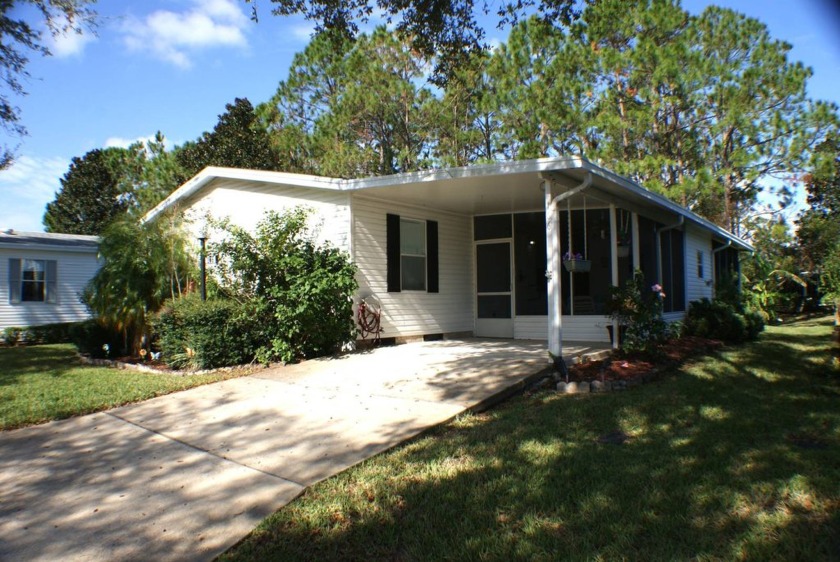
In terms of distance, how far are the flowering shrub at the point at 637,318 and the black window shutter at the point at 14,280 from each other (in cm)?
1711

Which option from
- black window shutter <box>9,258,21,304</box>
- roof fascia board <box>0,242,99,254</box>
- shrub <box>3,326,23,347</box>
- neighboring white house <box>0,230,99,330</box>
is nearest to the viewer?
shrub <box>3,326,23,347</box>

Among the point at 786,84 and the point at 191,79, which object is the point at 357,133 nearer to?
the point at 191,79

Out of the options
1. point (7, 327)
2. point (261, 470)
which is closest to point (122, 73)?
point (261, 470)

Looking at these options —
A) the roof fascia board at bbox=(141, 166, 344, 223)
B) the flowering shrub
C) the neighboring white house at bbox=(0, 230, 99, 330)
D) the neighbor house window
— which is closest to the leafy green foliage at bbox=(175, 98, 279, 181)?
the neighboring white house at bbox=(0, 230, 99, 330)

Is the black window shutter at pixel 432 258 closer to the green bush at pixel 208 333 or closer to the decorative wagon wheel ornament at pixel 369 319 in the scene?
the decorative wagon wheel ornament at pixel 369 319

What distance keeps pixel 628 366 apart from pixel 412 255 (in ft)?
16.4

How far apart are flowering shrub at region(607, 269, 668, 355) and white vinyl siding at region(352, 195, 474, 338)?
4.08 meters

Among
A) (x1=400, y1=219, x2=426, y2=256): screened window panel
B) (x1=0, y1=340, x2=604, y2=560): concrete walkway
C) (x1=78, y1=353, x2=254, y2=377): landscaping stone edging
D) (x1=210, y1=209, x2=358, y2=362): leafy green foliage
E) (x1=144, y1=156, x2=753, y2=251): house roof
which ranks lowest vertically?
(x1=0, y1=340, x2=604, y2=560): concrete walkway

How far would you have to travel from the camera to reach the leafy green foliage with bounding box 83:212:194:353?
10156 mm

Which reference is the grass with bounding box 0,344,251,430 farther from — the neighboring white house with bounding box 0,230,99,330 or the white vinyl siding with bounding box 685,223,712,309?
the white vinyl siding with bounding box 685,223,712,309

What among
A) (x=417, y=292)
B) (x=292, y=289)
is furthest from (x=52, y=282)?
(x=417, y=292)

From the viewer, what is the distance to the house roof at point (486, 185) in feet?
25.2

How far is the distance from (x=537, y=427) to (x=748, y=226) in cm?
A: 3261

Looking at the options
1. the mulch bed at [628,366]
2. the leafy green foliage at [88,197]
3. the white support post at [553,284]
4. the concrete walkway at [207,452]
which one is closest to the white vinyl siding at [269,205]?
the concrete walkway at [207,452]
